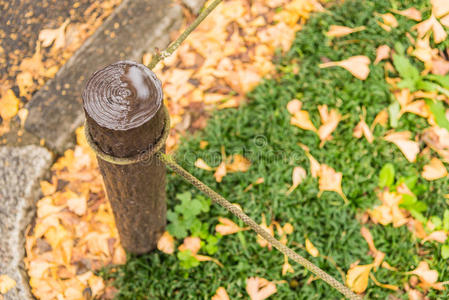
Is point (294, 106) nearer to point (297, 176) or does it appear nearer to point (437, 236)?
point (297, 176)

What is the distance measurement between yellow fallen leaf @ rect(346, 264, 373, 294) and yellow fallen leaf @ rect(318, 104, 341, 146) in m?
0.78

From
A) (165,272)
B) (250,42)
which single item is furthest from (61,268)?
(250,42)

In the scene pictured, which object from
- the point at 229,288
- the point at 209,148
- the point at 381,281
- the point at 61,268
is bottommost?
the point at 381,281

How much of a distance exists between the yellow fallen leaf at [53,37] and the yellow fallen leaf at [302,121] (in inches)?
68.9

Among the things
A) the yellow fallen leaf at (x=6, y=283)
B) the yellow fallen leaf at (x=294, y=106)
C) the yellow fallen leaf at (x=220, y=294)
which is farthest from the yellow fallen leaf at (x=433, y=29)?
the yellow fallen leaf at (x=6, y=283)

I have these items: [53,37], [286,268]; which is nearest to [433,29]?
[286,268]

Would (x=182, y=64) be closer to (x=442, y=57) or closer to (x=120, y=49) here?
(x=120, y=49)

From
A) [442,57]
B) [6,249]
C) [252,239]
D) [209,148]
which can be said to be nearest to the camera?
[6,249]

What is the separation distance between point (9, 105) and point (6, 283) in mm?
1160

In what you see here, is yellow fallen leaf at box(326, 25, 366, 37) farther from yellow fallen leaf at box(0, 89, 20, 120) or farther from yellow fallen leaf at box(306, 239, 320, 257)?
yellow fallen leaf at box(0, 89, 20, 120)

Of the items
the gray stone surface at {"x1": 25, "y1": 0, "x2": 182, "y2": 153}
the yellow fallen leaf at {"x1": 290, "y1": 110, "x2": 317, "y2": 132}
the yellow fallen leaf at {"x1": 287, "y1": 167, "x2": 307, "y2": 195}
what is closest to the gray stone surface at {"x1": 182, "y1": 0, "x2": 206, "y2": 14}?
the gray stone surface at {"x1": 25, "y1": 0, "x2": 182, "y2": 153}

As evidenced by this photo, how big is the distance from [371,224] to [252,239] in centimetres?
73

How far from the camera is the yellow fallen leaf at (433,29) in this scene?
2.67 m

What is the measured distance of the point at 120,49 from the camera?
253 centimetres
